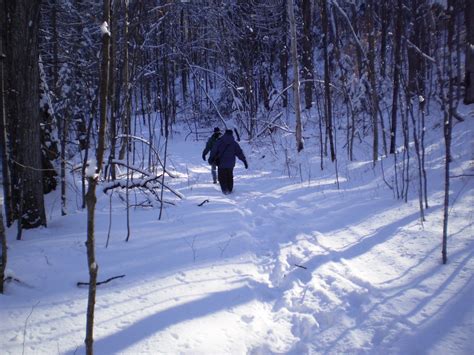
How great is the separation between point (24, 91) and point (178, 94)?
2997cm

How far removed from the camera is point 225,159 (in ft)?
28.1

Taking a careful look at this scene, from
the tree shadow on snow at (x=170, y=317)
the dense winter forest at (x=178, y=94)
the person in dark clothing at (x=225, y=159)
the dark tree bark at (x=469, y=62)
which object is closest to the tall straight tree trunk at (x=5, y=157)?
the dense winter forest at (x=178, y=94)

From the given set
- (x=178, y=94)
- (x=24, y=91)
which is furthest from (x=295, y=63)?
(x=178, y=94)

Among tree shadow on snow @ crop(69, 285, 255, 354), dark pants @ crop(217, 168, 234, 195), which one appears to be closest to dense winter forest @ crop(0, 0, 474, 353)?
tree shadow on snow @ crop(69, 285, 255, 354)

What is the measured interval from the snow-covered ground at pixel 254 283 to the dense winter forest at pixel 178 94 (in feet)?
1.29

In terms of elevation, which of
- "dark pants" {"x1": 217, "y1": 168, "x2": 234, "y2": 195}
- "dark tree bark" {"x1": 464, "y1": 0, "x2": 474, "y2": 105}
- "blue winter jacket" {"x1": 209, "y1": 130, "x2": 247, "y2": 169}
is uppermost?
"dark tree bark" {"x1": 464, "y1": 0, "x2": 474, "y2": 105}

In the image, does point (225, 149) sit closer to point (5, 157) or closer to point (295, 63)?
point (5, 157)

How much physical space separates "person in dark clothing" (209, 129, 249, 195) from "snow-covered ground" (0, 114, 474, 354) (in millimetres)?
2158

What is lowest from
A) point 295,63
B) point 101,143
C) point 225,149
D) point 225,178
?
point 225,178

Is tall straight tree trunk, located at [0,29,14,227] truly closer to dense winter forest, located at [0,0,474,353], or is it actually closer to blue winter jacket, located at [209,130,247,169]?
dense winter forest, located at [0,0,474,353]

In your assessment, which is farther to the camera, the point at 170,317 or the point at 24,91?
the point at 24,91

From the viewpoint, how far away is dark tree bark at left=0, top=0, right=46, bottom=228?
4590mm

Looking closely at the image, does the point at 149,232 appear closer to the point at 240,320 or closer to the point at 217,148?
the point at 240,320

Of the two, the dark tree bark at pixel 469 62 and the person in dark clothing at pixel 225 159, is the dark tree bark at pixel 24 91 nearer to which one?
the person in dark clothing at pixel 225 159
